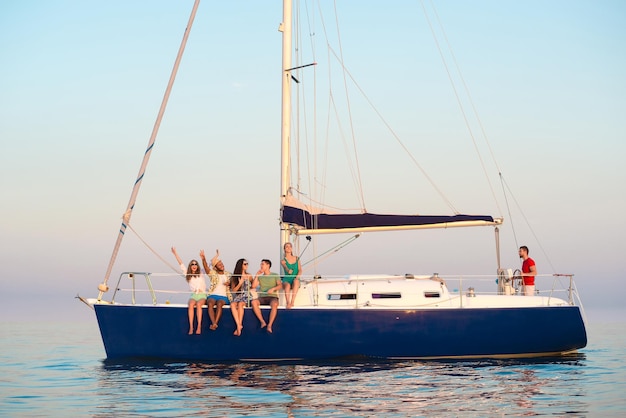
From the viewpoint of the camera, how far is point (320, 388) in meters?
12.1

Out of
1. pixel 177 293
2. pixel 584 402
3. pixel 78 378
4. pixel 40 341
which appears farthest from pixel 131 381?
pixel 40 341

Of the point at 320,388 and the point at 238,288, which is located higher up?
the point at 238,288

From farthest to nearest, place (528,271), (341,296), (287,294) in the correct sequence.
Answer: (528,271)
(341,296)
(287,294)

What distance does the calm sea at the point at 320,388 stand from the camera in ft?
34.0

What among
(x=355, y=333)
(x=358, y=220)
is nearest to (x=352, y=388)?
(x=355, y=333)

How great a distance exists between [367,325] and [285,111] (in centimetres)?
522

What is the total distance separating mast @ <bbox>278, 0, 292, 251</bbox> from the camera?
56.5 ft

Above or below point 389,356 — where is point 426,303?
above

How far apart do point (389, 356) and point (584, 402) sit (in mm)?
5168

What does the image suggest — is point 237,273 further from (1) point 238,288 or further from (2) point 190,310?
(2) point 190,310

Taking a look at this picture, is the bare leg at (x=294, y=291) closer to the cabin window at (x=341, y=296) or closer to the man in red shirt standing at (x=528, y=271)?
the cabin window at (x=341, y=296)

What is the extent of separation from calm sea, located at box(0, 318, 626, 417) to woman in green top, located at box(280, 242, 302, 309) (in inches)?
52.8

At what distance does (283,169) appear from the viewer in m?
17.4

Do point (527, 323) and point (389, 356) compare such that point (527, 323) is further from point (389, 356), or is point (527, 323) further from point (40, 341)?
point (40, 341)
